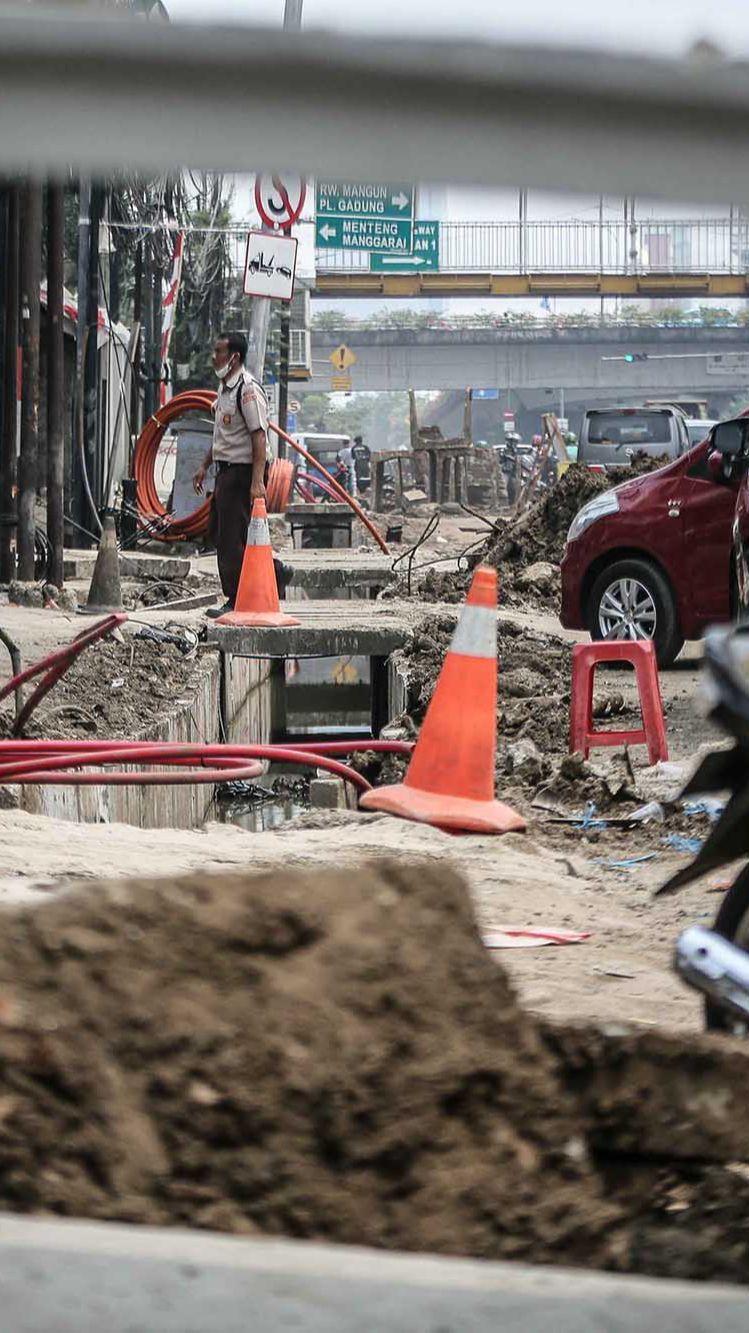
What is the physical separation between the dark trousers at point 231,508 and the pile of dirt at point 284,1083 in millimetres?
10120

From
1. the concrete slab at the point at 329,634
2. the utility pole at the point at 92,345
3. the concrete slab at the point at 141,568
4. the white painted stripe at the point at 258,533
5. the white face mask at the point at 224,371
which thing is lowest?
the concrete slab at the point at 329,634

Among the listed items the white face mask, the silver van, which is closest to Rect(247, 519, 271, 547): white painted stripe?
the white face mask

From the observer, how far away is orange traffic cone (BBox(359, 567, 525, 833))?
5414 mm

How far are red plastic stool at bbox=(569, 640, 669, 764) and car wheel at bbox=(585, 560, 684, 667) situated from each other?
375 centimetres

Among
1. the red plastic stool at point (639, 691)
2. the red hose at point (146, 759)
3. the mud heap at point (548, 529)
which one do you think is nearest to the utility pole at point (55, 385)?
the mud heap at point (548, 529)

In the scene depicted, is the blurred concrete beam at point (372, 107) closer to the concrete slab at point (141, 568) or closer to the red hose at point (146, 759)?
the red hose at point (146, 759)

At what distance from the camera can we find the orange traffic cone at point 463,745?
5.41 meters

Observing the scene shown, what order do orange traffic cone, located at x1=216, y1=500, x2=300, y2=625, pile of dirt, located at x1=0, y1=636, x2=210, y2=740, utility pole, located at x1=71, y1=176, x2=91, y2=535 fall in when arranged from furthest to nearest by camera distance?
utility pole, located at x1=71, y1=176, x2=91, y2=535, orange traffic cone, located at x1=216, y1=500, x2=300, y2=625, pile of dirt, located at x1=0, y1=636, x2=210, y2=740

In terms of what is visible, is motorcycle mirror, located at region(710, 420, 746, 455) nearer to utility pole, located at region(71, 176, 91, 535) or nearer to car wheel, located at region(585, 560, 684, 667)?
car wheel, located at region(585, 560, 684, 667)

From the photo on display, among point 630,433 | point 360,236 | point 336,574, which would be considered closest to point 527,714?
point 336,574

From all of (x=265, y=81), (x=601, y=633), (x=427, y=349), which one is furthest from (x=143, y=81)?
(x=427, y=349)

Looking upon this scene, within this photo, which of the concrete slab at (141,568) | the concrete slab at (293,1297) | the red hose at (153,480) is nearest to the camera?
the concrete slab at (293,1297)

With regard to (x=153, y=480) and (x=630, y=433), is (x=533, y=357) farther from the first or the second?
(x=153, y=480)

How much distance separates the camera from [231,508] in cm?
1270
